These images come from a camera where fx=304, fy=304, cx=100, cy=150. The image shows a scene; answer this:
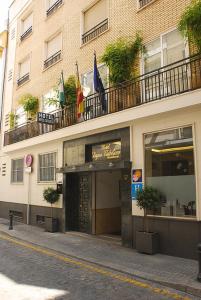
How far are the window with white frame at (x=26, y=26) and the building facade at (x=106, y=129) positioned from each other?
0.06 meters

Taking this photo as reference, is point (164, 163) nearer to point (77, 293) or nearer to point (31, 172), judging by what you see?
point (77, 293)

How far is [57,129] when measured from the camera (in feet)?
45.0

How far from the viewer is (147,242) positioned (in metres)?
8.98

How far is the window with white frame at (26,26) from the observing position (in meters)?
19.1

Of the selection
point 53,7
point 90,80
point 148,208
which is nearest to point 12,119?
point 53,7

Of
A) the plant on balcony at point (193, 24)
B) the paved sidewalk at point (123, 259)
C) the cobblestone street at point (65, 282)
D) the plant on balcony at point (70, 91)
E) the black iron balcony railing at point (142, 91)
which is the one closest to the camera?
the cobblestone street at point (65, 282)

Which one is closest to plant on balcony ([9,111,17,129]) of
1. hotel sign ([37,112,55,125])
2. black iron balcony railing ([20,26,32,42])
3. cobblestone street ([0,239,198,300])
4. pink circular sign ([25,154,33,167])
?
pink circular sign ([25,154,33,167])

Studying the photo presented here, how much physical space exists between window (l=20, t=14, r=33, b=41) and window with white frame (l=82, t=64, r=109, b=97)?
7.63m

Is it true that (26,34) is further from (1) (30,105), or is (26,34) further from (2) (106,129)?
(2) (106,129)

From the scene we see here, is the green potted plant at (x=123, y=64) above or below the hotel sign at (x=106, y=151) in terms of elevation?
above

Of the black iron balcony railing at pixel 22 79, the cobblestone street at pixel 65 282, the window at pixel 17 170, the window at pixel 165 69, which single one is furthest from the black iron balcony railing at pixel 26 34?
the cobblestone street at pixel 65 282

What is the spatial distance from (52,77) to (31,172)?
5.15 m

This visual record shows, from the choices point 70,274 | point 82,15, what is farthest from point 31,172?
point 70,274

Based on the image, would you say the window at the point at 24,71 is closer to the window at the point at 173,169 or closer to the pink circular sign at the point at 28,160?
the pink circular sign at the point at 28,160
